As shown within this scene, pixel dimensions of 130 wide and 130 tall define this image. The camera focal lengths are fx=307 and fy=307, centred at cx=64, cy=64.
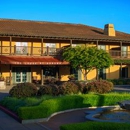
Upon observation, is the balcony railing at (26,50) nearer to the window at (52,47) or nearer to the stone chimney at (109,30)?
the window at (52,47)

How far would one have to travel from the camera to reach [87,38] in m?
36.6

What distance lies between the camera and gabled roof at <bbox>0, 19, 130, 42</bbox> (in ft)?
111

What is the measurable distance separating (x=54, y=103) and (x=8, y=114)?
2.24 meters

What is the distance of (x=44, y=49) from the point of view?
1385 inches

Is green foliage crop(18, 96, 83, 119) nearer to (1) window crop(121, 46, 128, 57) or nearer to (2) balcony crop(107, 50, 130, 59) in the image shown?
(2) balcony crop(107, 50, 130, 59)

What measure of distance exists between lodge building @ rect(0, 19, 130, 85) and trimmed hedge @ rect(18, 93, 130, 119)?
15.6 meters

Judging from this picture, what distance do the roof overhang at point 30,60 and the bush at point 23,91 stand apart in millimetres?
12196

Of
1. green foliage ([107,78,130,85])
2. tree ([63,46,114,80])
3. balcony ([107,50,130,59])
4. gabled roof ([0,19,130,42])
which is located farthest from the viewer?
balcony ([107,50,130,59])

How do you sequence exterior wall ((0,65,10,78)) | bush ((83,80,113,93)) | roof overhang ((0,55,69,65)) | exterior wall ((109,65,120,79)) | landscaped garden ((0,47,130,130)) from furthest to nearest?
exterior wall ((109,65,120,79))
exterior wall ((0,65,10,78))
roof overhang ((0,55,69,65))
bush ((83,80,113,93))
landscaped garden ((0,47,130,130))

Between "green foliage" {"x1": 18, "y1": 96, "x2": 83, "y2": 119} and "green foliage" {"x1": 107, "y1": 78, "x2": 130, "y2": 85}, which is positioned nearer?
"green foliage" {"x1": 18, "y1": 96, "x2": 83, "y2": 119}

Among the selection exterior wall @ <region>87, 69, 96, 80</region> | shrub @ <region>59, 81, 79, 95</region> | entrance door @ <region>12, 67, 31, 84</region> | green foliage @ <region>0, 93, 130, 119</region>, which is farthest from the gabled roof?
green foliage @ <region>0, 93, 130, 119</region>

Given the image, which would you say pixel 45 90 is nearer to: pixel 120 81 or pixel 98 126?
pixel 98 126

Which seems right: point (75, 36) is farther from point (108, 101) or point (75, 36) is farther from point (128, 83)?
point (108, 101)

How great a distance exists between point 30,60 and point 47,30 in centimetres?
677
